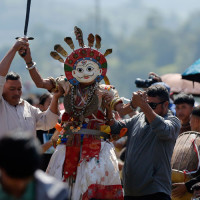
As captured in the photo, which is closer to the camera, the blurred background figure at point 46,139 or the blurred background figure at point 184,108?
the blurred background figure at point 46,139

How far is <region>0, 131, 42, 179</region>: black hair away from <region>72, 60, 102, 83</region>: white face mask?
3026mm

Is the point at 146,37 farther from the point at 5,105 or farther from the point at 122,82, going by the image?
the point at 5,105

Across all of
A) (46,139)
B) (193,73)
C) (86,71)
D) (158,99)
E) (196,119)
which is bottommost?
(46,139)

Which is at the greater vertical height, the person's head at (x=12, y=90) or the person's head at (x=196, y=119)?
the person's head at (x=12, y=90)

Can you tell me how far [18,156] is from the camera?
3957 millimetres

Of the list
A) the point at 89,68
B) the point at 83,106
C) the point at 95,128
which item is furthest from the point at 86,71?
the point at 95,128

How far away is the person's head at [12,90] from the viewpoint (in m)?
6.80

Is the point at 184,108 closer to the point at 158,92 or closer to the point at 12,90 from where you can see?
the point at 158,92

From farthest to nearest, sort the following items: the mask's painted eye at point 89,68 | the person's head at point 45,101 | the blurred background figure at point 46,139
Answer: the person's head at point 45,101
the blurred background figure at point 46,139
the mask's painted eye at point 89,68

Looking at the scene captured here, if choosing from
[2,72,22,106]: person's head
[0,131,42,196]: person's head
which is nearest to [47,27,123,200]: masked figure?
[2,72,22,106]: person's head

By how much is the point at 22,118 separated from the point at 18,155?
286 cm

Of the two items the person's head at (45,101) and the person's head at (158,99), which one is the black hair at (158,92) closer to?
the person's head at (158,99)

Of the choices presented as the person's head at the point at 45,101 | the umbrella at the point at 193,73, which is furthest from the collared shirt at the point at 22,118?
the umbrella at the point at 193,73

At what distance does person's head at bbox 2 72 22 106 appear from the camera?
22.3 ft
